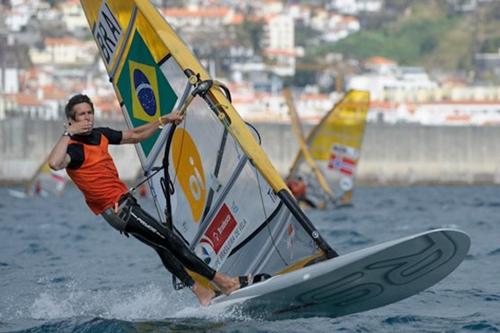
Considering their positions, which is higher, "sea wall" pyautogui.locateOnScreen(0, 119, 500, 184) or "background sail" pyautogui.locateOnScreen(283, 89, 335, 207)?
"background sail" pyautogui.locateOnScreen(283, 89, 335, 207)

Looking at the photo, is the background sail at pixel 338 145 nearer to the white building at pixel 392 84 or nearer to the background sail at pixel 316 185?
the background sail at pixel 316 185

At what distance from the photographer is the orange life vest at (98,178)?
8.07 metres

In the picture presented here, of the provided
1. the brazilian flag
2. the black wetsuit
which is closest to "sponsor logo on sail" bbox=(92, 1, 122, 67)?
the brazilian flag

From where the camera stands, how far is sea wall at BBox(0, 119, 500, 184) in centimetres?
4706

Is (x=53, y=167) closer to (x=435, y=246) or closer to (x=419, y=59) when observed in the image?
(x=435, y=246)

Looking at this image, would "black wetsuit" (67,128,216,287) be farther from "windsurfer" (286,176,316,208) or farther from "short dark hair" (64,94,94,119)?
"windsurfer" (286,176,316,208)

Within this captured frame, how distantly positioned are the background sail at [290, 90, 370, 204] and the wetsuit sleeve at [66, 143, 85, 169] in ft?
57.6

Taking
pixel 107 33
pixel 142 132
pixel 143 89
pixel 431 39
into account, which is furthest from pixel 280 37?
pixel 142 132

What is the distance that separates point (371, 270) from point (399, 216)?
14399mm

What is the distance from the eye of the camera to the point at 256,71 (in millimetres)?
99062

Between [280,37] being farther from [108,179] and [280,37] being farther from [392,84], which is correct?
[108,179]

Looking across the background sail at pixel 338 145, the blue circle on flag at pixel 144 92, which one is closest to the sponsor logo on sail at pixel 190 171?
the blue circle on flag at pixel 144 92

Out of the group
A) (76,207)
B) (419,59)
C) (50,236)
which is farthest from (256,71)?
A: (50,236)

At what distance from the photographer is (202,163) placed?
868cm
